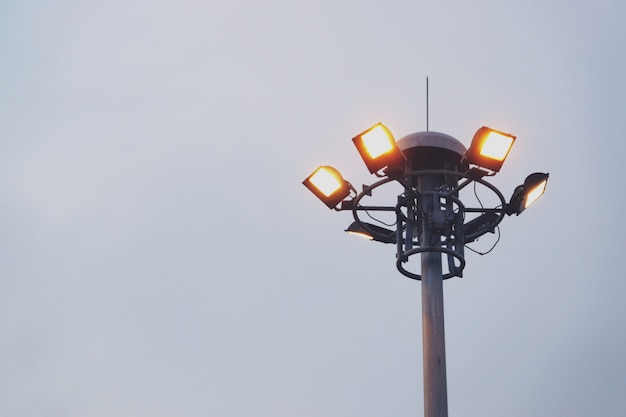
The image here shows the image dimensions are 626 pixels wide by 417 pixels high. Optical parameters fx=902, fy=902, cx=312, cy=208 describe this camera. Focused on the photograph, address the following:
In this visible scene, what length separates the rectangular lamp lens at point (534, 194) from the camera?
26.6ft

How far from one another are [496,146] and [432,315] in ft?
5.11

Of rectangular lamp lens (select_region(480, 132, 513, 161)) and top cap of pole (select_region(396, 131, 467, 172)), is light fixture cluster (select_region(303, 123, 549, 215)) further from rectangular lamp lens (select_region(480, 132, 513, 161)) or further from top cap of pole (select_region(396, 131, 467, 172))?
top cap of pole (select_region(396, 131, 467, 172))

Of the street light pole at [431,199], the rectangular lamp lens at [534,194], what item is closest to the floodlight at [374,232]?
the street light pole at [431,199]

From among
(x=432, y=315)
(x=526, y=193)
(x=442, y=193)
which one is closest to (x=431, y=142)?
(x=442, y=193)

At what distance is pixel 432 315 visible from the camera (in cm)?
762

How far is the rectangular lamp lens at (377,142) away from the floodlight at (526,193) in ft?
4.19

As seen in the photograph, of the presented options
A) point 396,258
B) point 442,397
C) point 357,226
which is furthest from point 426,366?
point 357,226

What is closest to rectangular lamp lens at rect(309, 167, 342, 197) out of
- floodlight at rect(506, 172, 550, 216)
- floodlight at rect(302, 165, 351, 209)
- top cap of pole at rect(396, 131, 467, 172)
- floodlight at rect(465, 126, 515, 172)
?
floodlight at rect(302, 165, 351, 209)

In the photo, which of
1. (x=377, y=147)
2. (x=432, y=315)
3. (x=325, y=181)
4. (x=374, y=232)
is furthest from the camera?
(x=374, y=232)

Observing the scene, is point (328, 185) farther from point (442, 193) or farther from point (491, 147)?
Result: point (491, 147)

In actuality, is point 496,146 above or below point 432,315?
above

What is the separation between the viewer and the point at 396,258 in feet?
26.9

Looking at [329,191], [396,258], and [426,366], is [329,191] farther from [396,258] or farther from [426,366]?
[426,366]

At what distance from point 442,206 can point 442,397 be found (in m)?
1.88
